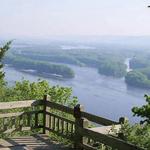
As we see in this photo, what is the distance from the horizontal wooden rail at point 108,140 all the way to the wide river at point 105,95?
54.5 meters

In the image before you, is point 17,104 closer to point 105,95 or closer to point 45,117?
point 45,117

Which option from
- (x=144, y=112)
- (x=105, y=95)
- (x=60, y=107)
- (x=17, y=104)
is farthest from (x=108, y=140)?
(x=105, y=95)

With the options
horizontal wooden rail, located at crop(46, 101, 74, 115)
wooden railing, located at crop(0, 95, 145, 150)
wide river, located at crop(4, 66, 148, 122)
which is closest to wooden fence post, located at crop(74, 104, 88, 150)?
wooden railing, located at crop(0, 95, 145, 150)

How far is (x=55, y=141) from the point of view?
467 inches

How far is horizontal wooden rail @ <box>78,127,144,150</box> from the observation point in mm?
7744

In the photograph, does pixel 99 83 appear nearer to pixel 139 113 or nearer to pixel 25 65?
pixel 25 65

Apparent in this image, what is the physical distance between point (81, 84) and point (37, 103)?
346ft

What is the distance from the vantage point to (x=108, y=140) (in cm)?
838

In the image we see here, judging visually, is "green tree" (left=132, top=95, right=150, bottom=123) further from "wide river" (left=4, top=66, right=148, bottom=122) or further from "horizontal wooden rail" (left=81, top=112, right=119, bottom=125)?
"wide river" (left=4, top=66, right=148, bottom=122)

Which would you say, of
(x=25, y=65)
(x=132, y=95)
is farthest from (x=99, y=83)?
(x=25, y=65)

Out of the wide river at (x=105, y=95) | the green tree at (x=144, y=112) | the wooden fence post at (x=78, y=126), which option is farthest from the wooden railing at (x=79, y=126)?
the wide river at (x=105, y=95)

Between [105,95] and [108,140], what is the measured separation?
3624 inches

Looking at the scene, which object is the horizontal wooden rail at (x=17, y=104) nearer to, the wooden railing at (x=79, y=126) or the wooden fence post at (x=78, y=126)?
the wooden railing at (x=79, y=126)

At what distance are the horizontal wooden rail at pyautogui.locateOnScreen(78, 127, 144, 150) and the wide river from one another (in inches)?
2146
